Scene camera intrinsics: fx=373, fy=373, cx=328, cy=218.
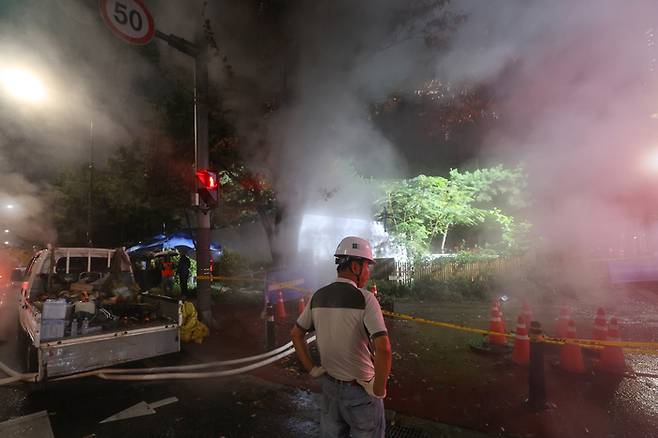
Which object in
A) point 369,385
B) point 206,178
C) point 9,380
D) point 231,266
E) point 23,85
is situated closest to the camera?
point 369,385

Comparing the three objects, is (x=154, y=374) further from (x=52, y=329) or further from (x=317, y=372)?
(x=317, y=372)

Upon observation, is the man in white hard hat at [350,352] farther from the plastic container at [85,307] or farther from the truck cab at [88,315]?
the plastic container at [85,307]

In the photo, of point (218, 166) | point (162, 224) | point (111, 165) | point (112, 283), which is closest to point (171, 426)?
point (112, 283)

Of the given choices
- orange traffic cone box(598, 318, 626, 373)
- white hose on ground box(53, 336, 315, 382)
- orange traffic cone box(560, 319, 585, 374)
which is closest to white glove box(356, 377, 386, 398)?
white hose on ground box(53, 336, 315, 382)

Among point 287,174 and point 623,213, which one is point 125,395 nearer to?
point 287,174

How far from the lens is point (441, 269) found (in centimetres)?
1065

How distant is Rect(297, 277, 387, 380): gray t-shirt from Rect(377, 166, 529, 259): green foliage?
32.3 ft

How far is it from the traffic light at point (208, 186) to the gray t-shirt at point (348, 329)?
15.1 ft

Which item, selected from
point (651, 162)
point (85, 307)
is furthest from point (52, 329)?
point (651, 162)

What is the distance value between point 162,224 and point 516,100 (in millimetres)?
18728

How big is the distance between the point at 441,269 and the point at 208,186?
7111 millimetres

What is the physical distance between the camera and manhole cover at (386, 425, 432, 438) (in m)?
3.25

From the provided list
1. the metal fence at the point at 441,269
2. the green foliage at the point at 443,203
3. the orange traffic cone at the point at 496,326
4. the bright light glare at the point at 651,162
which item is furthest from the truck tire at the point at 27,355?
the green foliage at the point at 443,203

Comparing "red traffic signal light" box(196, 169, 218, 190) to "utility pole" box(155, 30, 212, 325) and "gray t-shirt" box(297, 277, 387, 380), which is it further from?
"gray t-shirt" box(297, 277, 387, 380)
